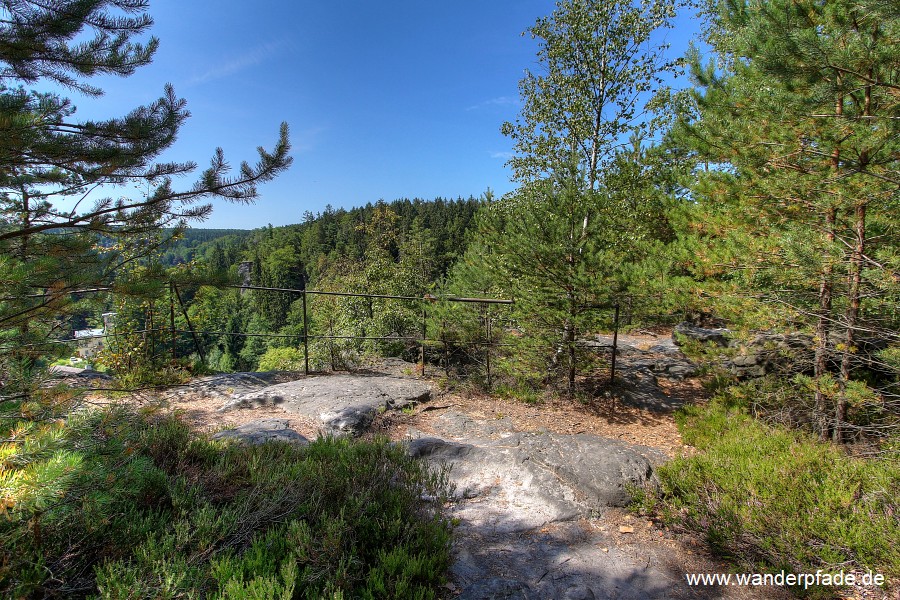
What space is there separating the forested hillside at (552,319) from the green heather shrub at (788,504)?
0.02 meters

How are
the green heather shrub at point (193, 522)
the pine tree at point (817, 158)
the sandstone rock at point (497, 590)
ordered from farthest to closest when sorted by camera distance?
the pine tree at point (817, 158), the sandstone rock at point (497, 590), the green heather shrub at point (193, 522)

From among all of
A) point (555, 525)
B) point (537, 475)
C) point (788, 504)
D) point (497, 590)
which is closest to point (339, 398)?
point (537, 475)

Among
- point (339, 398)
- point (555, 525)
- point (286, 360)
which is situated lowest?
point (286, 360)

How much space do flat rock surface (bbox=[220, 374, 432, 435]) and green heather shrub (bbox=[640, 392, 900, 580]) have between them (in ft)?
10.3

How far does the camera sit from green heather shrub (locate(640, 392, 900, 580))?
2113mm

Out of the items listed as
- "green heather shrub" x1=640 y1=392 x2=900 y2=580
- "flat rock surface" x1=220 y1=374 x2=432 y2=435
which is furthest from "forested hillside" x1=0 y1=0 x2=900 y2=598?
"flat rock surface" x1=220 y1=374 x2=432 y2=435

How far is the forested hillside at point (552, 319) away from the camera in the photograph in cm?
176

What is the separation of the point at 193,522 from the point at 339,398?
338cm

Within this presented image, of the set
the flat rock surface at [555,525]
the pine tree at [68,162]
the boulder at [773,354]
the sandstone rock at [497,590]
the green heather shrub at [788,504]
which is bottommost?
the flat rock surface at [555,525]

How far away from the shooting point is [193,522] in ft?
6.29

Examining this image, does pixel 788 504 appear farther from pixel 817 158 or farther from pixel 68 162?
pixel 68 162

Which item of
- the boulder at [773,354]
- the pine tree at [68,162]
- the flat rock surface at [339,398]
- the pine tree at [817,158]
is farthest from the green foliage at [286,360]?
the pine tree at [817,158]

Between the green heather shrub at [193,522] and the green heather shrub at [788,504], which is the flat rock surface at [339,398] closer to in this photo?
the green heather shrub at [193,522]

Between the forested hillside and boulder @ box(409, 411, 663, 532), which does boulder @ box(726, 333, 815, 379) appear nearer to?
the forested hillside
